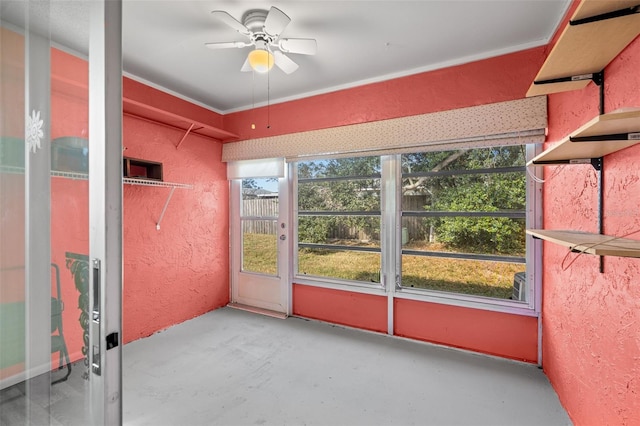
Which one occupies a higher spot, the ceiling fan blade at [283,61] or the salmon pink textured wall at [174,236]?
the ceiling fan blade at [283,61]

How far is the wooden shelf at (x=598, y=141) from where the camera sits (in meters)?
0.86

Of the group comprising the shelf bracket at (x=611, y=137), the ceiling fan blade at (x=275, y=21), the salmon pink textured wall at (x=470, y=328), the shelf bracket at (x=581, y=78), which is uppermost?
the ceiling fan blade at (x=275, y=21)

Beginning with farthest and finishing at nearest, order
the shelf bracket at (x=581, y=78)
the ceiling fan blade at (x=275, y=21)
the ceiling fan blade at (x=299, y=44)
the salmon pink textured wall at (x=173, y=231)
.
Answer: the salmon pink textured wall at (x=173, y=231) < the ceiling fan blade at (x=299, y=44) < the ceiling fan blade at (x=275, y=21) < the shelf bracket at (x=581, y=78)

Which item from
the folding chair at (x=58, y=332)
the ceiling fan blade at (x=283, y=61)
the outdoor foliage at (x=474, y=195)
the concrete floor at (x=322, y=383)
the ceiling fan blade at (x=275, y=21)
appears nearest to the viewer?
the folding chair at (x=58, y=332)

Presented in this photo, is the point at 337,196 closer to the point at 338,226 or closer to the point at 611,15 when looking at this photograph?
the point at 338,226

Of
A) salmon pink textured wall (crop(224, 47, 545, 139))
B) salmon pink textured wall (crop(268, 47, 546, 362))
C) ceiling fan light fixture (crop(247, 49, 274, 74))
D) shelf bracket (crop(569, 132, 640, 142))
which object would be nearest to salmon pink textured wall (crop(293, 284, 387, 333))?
salmon pink textured wall (crop(268, 47, 546, 362))

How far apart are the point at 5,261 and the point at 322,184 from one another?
101 inches

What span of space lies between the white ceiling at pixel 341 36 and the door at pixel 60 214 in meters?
1.17

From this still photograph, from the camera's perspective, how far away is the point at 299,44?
1914 millimetres

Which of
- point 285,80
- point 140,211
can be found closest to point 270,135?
point 285,80

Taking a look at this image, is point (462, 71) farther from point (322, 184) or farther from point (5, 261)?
point (5, 261)

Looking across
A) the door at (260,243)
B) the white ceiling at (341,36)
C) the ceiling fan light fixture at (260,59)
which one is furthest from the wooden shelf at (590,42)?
the door at (260,243)

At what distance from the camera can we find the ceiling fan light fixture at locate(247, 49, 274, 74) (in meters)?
1.93

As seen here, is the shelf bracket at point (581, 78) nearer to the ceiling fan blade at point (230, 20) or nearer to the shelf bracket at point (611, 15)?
the shelf bracket at point (611, 15)
